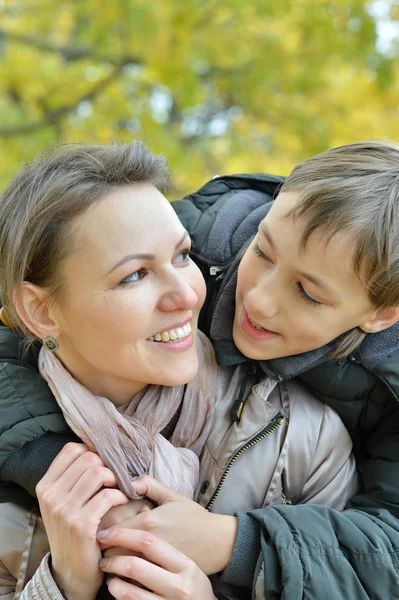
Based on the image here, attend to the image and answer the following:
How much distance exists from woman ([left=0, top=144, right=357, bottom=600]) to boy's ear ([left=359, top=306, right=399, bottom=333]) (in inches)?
10.4

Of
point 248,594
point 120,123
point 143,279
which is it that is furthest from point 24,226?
point 120,123

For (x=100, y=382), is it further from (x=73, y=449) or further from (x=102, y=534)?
(x=102, y=534)

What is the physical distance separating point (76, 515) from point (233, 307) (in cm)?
74

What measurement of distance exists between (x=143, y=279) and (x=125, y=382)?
33 centimetres

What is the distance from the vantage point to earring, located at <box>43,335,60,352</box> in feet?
5.77

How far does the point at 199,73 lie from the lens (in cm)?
469

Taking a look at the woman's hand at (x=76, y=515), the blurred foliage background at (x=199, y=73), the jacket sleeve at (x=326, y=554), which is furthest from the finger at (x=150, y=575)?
the blurred foliage background at (x=199, y=73)

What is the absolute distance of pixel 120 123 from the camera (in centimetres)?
495

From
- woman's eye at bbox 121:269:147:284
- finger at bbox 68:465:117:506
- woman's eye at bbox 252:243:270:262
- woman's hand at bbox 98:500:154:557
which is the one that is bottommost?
woman's hand at bbox 98:500:154:557

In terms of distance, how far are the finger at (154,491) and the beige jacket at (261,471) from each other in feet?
0.48

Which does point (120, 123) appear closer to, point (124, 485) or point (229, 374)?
point (229, 374)

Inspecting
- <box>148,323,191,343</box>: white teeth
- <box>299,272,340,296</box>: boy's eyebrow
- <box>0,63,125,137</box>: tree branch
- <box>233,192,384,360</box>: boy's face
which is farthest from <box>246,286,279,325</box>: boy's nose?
<box>0,63,125,137</box>: tree branch

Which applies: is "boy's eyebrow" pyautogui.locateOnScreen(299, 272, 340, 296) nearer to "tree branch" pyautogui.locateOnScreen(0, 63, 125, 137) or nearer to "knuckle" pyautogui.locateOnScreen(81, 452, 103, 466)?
"knuckle" pyautogui.locateOnScreen(81, 452, 103, 466)

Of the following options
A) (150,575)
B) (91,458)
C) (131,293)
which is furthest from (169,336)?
(150,575)
